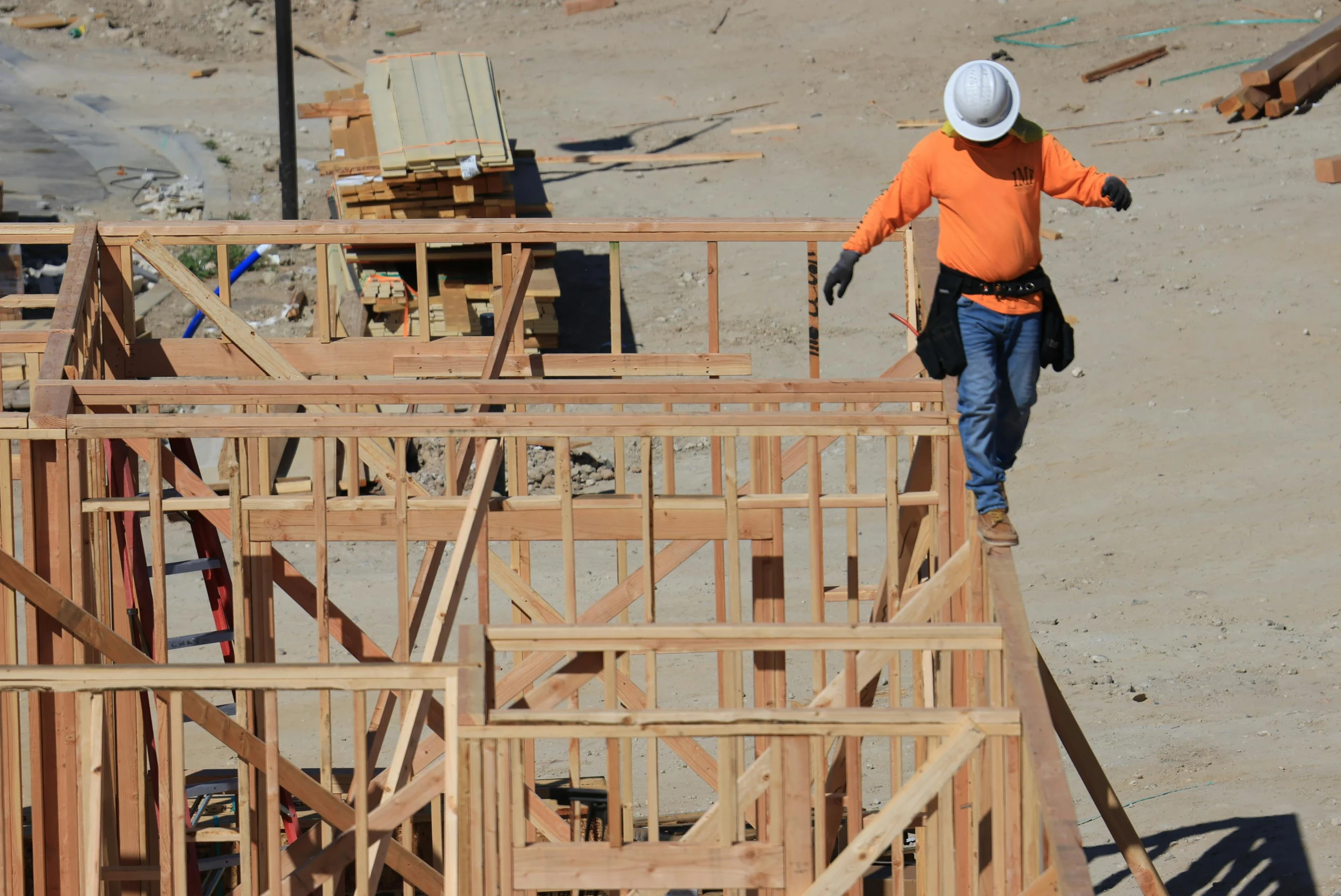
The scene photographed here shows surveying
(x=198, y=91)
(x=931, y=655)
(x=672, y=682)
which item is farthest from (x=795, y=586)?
(x=198, y=91)

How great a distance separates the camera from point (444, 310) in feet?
55.3

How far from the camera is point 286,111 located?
1981cm

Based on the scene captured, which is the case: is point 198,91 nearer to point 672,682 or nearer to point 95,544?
point 672,682

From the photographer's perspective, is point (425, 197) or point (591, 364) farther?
point (425, 197)

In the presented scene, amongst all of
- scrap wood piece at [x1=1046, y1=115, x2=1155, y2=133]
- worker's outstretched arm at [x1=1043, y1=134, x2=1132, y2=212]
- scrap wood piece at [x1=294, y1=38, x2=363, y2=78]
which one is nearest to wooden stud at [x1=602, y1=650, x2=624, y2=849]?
worker's outstretched arm at [x1=1043, y1=134, x2=1132, y2=212]

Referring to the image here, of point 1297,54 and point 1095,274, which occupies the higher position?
point 1297,54

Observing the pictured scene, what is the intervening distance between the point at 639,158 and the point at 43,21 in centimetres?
1357

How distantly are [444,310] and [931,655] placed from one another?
10.1 metres

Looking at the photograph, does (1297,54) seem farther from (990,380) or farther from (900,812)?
(900,812)

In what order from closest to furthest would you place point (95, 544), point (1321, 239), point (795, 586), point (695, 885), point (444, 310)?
point (695, 885)
point (95, 544)
point (795, 586)
point (444, 310)
point (1321, 239)

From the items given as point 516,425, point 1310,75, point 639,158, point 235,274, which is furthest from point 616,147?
point 516,425

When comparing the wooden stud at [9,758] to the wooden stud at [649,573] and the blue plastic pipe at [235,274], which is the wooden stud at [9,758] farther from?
the blue plastic pipe at [235,274]

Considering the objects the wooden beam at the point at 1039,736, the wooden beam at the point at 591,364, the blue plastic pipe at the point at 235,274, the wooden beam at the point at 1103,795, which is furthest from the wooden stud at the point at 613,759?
the blue plastic pipe at the point at 235,274

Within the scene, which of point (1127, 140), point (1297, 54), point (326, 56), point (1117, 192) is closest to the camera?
point (1117, 192)
